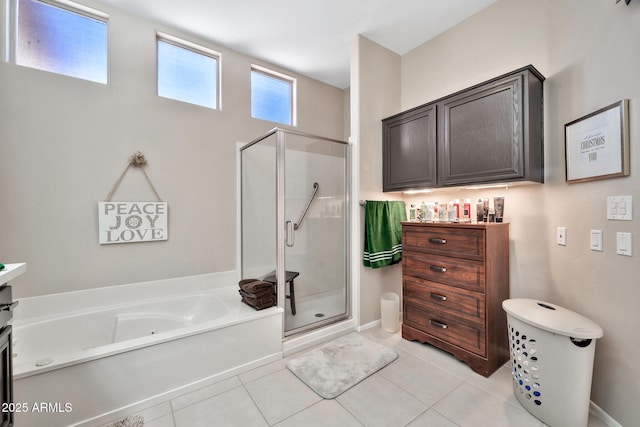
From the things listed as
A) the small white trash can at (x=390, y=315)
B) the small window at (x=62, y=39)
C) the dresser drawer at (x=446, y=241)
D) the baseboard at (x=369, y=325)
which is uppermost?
the small window at (x=62, y=39)

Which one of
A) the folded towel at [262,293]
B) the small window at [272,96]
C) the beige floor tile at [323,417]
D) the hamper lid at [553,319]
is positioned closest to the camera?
the hamper lid at [553,319]

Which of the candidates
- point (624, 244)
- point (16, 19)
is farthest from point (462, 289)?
point (16, 19)

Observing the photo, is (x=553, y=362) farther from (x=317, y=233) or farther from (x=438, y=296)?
(x=317, y=233)

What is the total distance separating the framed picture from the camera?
1.38 m

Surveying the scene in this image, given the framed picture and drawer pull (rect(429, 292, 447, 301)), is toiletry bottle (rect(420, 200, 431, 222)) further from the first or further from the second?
the framed picture

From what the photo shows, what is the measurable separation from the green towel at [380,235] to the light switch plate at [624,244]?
1580 millimetres

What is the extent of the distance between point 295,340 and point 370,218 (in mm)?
1344

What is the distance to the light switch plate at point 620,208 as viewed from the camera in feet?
4.48

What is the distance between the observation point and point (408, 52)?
3.01 metres

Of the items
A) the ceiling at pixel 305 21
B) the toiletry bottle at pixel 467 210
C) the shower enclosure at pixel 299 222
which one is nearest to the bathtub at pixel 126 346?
the shower enclosure at pixel 299 222

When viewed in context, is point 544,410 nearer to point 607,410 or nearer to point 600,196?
point 607,410

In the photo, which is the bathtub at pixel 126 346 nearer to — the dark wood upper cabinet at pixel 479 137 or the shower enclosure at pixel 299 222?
the shower enclosure at pixel 299 222

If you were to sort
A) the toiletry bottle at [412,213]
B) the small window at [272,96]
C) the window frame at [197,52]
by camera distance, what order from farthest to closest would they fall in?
the small window at [272,96]
the toiletry bottle at [412,213]
the window frame at [197,52]

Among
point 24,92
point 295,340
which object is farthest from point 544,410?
point 24,92
